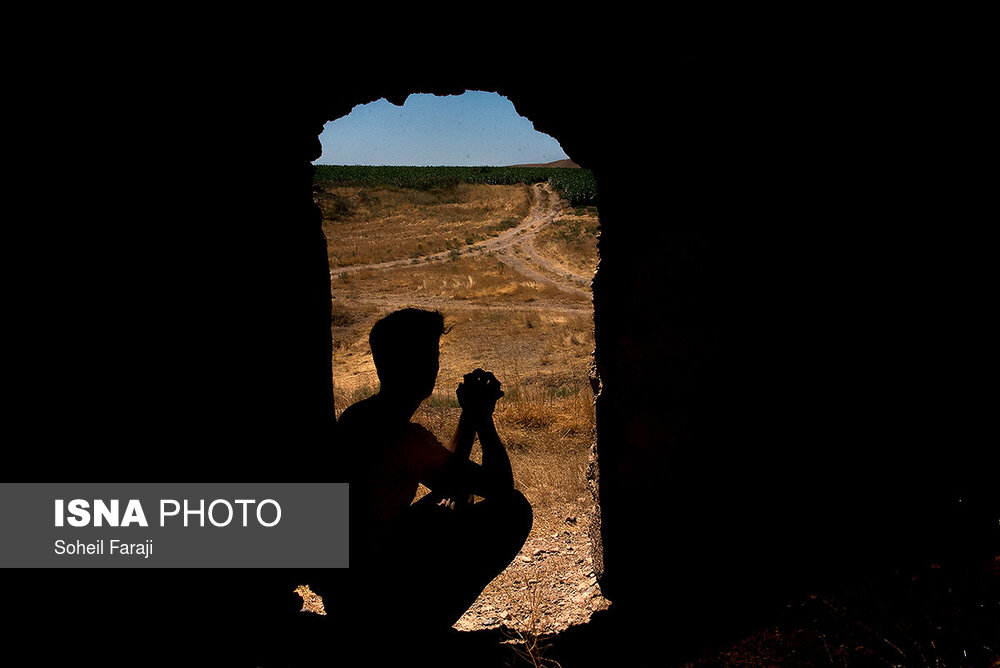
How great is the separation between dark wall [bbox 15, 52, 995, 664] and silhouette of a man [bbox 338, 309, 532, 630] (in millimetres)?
459

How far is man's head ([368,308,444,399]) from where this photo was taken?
206cm

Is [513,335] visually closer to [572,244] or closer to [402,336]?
[402,336]

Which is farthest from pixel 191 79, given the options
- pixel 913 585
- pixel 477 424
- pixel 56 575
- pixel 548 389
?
pixel 548 389

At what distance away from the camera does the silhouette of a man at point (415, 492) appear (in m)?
2.13

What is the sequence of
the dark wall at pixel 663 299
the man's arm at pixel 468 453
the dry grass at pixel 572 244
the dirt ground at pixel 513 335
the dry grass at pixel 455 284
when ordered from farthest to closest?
the dry grass at pixel 572 244
the dry grass at pixel 455 284
the dirt ground at pixel 513 335
the dark wall at pixel 663 299
the man's arm at pixel 468 453

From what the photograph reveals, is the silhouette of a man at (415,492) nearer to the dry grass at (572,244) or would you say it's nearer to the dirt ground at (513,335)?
the dirt ground at (513,335)

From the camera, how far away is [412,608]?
2.45 m

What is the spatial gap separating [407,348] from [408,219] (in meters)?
33.9

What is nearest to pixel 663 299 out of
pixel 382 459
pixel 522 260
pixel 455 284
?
pixel 382 459

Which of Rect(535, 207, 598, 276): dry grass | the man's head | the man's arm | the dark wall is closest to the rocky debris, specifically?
the dark wall

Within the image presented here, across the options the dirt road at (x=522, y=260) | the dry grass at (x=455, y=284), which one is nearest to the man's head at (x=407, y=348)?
the dirt road at (x=522, y=260)

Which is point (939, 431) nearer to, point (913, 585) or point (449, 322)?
point (913, 585)

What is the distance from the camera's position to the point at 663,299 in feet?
9.63

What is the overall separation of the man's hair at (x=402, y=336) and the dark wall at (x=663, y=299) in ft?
2.66
